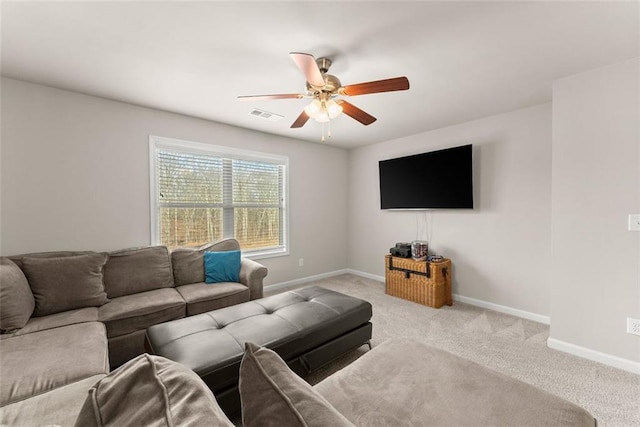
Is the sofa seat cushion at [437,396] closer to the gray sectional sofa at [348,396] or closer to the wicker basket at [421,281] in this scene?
the gray sectional sofa at [348,396]

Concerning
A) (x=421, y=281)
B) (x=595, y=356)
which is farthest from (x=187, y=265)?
(x=595, y=356)

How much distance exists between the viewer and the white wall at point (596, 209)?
6.81 feet

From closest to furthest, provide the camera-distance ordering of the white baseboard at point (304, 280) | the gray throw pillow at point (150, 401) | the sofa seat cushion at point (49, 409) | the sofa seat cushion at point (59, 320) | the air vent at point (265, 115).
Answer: the gray throw pillow at point (150, 401) → the sofa seat cushion at point (49, 409) → the sofa seat cushion at point (59, 320) → the air vent at point (265, 115) → the white baseboard at point (304, 280)

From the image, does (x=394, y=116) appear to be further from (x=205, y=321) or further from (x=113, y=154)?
(x=113, y=154)

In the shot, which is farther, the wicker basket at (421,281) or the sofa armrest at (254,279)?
the wicker basket at (421,281)

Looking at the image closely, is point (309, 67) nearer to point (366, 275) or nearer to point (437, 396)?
point (437, 396)

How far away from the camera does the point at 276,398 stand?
611 millimetres

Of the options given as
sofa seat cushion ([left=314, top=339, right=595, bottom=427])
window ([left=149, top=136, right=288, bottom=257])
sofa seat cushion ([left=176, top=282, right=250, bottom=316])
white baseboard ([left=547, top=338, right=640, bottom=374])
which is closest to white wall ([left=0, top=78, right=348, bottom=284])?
window ([left=149, top=136, right=288, bottom=257])

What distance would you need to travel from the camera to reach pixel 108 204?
2828 mm

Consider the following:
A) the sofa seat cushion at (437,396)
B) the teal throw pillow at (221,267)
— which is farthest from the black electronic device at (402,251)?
the sofa seat cushion at (437,396)

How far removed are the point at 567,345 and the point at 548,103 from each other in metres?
2.42

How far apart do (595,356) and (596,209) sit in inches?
47.8

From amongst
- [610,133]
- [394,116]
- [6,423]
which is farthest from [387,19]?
[6,423]

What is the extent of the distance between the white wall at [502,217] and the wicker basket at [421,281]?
0.31 m
